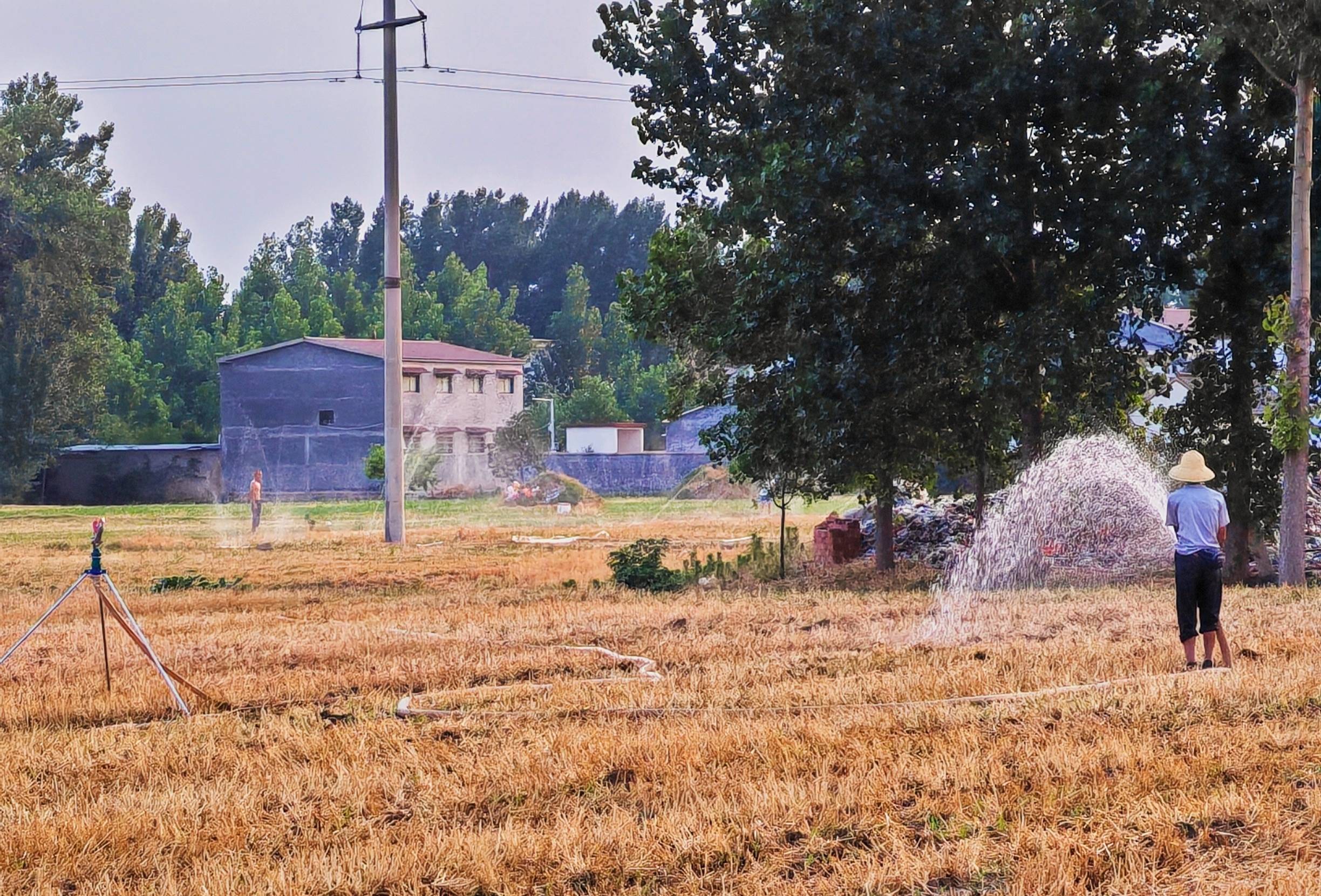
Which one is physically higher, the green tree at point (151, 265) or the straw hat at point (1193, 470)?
the green tree at point (151, 265)

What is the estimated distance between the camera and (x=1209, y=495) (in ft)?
36.8

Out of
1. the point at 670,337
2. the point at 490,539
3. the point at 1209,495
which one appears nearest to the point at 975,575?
the point at 670,337

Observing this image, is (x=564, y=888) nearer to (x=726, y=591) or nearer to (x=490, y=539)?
(x=726, y=591)

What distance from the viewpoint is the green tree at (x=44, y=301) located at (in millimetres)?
60781

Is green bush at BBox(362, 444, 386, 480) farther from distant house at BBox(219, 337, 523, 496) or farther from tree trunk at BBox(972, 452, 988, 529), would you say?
tree trunk at BBox(972, 452, 988, 529)

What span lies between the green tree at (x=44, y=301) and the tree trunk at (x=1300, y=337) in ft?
175

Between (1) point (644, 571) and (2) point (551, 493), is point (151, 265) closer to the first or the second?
(2) point (551, 493)

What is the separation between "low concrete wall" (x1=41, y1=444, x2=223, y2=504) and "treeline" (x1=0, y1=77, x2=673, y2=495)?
1594mm

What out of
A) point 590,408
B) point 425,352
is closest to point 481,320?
point 590,408

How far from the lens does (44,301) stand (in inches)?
2424

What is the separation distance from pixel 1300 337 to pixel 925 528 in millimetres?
10302

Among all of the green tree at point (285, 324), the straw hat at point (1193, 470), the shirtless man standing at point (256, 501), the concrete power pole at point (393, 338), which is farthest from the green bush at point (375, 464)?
the straw hat at point (1193, 470)

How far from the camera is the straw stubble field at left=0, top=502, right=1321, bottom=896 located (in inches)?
249

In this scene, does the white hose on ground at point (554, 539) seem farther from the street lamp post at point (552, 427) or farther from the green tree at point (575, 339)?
the green tree at point (575, 339)
